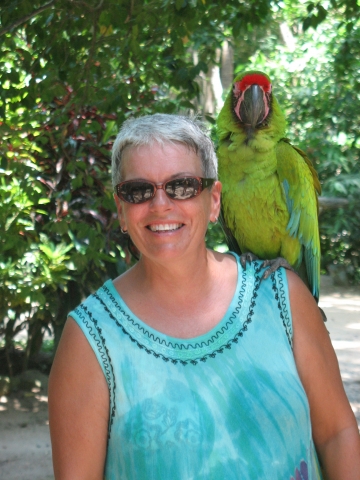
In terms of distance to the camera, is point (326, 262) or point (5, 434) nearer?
point (5, 434)

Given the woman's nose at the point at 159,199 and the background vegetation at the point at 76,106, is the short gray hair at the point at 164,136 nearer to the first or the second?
the woman's nose at the point at 159,199

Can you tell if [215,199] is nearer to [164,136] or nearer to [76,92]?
[164,136]

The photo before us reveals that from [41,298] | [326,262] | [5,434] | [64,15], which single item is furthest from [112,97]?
[326,262]

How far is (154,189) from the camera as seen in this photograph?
1274mm

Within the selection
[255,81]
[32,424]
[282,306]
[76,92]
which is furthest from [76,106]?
[32,424]

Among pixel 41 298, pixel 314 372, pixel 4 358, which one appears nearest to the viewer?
pixel 314 372

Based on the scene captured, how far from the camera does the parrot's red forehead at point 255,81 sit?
2.27 m

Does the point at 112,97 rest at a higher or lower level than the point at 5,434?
higher

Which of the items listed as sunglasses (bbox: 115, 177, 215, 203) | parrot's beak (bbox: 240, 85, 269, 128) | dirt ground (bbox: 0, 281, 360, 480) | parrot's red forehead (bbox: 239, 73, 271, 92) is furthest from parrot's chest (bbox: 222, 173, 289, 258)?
dirt ground (bbox: 0, 281, 360, 480)

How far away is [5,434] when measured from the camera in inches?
158

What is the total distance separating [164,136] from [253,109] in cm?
97

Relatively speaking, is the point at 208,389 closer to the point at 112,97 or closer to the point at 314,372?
the point at 314,372

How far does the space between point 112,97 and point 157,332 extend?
71.4 inches

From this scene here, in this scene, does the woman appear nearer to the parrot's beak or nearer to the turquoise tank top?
the turquoise tank top
